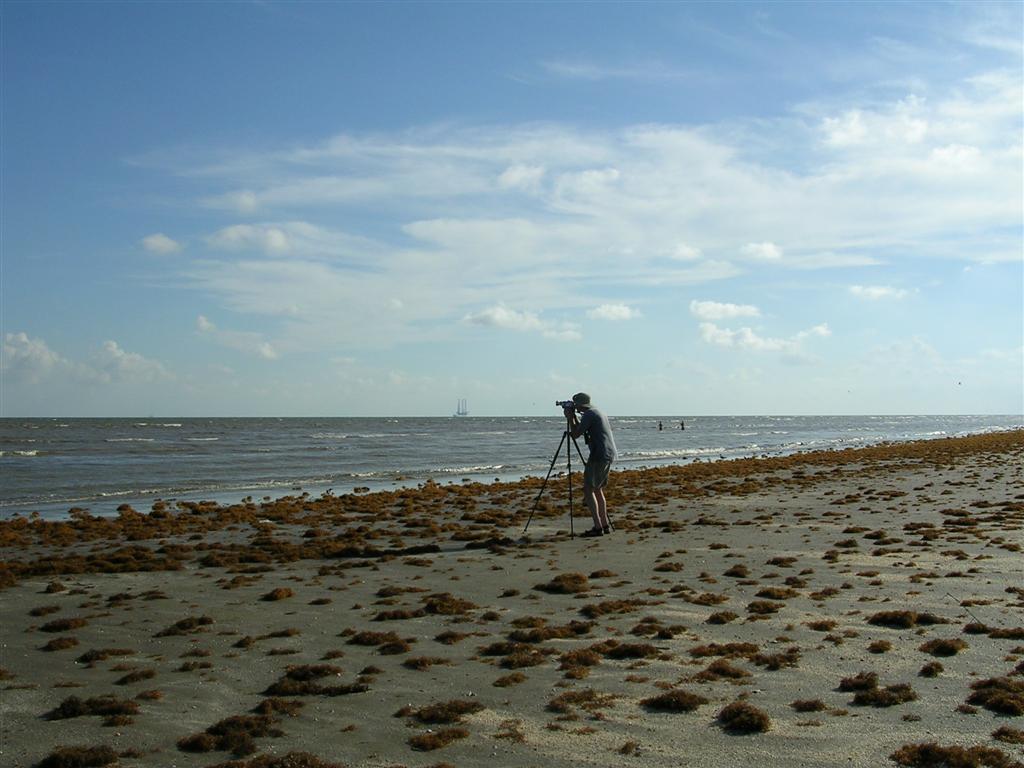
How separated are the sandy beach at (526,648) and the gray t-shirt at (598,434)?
→ 1.58 metres

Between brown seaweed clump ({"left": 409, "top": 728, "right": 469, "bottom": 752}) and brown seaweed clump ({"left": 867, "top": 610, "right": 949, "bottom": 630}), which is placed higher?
brown seaweed clump ({"left": 867, "top": 610, "right": 949, "bottom": 630})

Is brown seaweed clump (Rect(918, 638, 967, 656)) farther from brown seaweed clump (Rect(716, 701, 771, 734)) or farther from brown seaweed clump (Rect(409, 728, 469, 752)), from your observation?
brown seaweed clump (Rect(409, 728, 469, 752))

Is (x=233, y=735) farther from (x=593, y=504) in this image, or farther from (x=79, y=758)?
(x=593, y=504)

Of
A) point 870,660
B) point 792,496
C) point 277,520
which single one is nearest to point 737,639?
point 870,660

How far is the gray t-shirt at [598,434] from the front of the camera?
14766 mm

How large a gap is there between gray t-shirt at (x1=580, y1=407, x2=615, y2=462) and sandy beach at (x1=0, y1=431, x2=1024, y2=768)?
5.17 feet

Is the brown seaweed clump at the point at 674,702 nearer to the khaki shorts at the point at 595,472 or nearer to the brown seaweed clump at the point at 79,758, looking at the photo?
the brown seaweed clump at the point at 79,758

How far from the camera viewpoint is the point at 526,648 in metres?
8.00

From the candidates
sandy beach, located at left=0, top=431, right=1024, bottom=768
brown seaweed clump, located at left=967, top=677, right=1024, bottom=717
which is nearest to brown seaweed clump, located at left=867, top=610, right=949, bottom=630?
sandy beach, located at left=0, top=431, right=1024, bottom=768

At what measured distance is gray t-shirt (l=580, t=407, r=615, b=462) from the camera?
1477 cm

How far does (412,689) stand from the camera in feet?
22.9

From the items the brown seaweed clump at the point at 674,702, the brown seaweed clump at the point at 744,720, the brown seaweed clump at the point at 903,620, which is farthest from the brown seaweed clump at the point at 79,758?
the brown seaweed clump at the point at 903,620

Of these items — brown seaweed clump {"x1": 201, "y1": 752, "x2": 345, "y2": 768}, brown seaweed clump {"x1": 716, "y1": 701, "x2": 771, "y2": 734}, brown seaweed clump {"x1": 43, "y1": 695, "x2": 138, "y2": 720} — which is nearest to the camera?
brown seaweed clump {"x1": 201, "y1": 752, "x2": 345, "y2": 768}

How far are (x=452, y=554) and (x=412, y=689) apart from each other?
7.22 m
